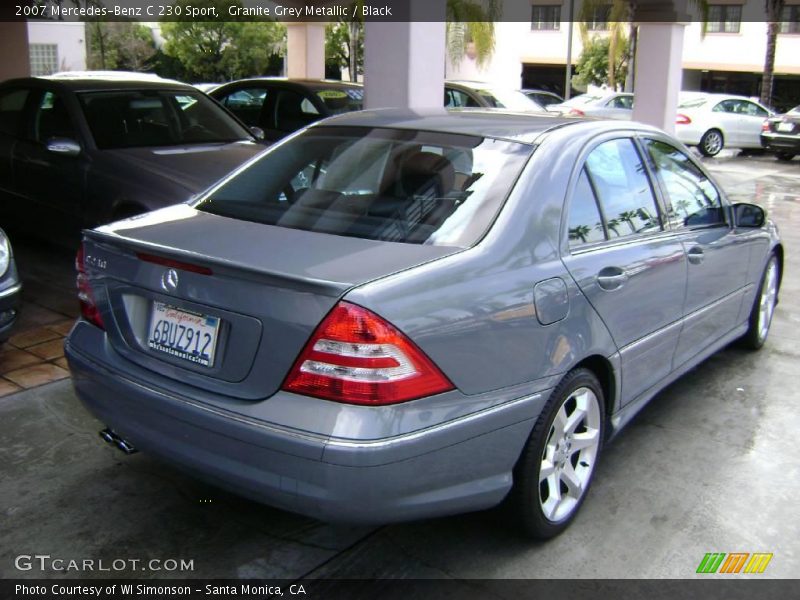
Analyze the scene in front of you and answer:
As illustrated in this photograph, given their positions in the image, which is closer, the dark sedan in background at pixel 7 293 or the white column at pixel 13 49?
the dark sedan in background at pixel 7 293

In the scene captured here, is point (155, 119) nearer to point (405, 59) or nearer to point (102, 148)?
point (102, 148)

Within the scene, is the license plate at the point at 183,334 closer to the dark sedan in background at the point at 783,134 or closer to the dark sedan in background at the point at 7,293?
the dark sedan in background at the point at 7,293

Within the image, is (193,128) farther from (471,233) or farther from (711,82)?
(711,82)

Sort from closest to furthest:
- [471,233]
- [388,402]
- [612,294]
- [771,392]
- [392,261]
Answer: [388,402], [392,261], [471,233], [612,294], [771,392]

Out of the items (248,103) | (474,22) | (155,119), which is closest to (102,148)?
(155,119)

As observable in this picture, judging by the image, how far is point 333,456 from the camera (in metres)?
2.49

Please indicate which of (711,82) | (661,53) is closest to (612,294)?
(661,53)

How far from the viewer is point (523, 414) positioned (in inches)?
115

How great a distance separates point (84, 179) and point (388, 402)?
4.69 m

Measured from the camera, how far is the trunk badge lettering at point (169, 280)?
2867mm

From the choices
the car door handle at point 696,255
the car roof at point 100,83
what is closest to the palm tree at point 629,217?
the car door handle at point 696,255

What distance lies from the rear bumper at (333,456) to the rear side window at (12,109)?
16.8 ft

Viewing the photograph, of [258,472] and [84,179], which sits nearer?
[258,472]

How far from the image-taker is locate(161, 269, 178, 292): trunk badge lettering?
113 inches
